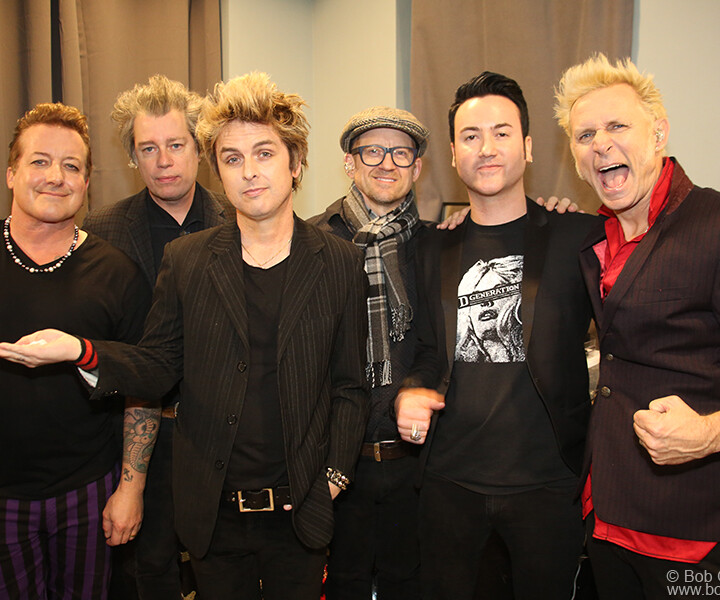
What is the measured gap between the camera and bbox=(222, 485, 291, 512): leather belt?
4.83 feet

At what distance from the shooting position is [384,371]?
1914 millimetres

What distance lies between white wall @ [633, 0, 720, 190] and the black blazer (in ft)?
2.31

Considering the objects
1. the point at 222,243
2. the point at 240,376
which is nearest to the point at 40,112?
the point at 222,243

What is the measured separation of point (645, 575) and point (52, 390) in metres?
1.66

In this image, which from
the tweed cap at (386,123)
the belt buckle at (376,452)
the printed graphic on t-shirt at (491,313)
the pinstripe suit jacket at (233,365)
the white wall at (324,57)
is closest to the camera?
the pinstripe suit jacket at (233,365)

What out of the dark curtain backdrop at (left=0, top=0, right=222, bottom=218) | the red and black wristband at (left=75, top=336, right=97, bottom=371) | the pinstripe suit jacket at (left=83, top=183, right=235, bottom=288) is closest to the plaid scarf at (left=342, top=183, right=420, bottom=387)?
the pinstripe suit jacket at (left=83, top=183, right=235, bottom=288)

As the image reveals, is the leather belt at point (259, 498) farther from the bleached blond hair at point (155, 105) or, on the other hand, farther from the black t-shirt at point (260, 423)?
the bleached blond hair at point (155, 105)

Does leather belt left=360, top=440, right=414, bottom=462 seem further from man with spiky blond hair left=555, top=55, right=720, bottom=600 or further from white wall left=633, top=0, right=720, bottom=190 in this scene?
white wall left=633, top=0, right=720, bottom=190

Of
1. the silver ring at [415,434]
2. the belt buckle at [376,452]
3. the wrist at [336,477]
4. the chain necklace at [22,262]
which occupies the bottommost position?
the belt buckle at [376,452]

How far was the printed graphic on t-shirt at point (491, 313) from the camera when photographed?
5.51ft

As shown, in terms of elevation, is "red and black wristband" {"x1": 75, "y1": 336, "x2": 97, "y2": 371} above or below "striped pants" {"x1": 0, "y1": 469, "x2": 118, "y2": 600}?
above

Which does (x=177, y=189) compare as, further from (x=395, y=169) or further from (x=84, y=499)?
(x=84, y=499)

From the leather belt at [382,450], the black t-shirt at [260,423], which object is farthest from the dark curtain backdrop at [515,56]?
the black t-shirt at [260,423]

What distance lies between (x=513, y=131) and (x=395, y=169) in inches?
17.2
